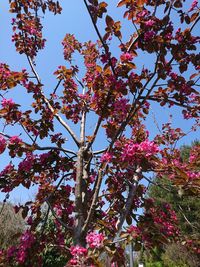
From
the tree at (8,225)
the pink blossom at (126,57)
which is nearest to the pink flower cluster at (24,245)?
the pink blossom at (126,57)

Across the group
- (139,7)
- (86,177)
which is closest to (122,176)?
(86,177)

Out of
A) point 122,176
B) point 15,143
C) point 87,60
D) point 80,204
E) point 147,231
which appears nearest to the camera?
point 147,231

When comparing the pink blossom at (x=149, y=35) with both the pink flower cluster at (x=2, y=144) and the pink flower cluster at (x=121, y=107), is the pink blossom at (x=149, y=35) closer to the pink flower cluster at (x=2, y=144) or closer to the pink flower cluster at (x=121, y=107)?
the pink flower cluster at (x=121, y=107)

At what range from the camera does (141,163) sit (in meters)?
2.28

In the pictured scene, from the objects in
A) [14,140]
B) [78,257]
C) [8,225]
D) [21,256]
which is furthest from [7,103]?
A: [8,225]

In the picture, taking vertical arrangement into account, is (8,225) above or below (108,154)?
above

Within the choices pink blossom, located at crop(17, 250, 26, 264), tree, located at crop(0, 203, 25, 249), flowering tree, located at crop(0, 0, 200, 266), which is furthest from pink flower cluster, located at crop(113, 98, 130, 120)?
tree, located at crop(0, 203, 25, 249)

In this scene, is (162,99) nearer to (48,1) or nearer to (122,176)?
(122,176)

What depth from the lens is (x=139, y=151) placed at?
228cm

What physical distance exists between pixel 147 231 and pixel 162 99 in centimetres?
116

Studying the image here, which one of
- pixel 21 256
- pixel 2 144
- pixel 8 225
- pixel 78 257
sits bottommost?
pixel 78 257

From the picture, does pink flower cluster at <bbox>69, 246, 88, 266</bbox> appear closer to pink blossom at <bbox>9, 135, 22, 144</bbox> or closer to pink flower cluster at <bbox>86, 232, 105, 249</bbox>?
pink flower cluster at <bbox>86, 232, 105, 249</bbox>

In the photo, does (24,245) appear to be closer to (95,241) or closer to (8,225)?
(95,241)

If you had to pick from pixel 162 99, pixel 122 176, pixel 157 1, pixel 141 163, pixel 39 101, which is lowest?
pixel 141 163
